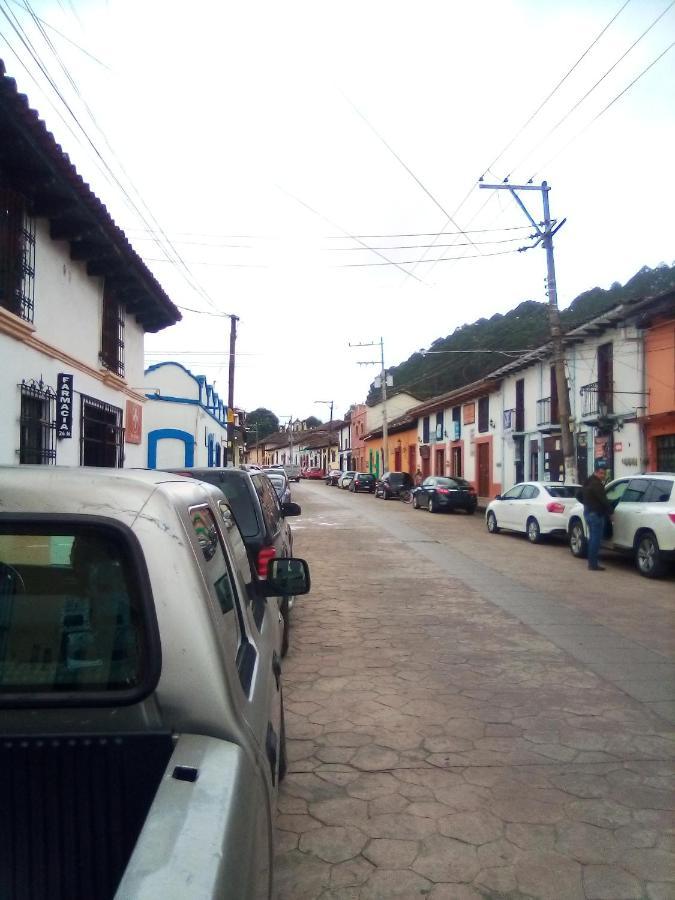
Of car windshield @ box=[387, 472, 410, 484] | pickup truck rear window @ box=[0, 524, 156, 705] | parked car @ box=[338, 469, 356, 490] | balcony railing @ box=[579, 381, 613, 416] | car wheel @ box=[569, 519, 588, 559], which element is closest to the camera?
pickup truck rear window @ box=[0, 524, 156, 705]

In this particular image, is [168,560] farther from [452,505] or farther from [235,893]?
[452,505]

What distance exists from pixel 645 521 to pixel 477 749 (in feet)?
25.1

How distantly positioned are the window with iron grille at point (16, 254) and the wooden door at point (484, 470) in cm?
2516

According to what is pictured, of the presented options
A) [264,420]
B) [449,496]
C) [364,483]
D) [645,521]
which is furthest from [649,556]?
[264,420]

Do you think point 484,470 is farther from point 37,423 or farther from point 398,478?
point 37,423

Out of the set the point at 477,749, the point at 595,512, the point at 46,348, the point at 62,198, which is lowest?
the point at 477,749

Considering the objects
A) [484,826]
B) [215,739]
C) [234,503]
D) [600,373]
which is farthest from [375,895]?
[600,373]

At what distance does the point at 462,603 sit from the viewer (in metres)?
8.42

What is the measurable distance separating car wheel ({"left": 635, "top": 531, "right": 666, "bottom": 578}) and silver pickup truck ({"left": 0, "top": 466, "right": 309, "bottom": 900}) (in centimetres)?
981

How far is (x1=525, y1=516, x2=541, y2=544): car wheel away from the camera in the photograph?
49.1ft

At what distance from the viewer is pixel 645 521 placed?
10656 millimetres

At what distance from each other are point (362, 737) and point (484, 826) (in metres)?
1.16

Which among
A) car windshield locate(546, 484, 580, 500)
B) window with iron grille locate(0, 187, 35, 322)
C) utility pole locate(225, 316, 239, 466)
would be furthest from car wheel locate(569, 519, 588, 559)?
utility pole locate(225, 316, 239, 466)

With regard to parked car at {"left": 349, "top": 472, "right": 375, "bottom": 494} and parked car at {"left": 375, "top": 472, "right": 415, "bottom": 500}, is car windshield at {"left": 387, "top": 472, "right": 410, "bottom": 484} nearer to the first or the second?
parked car at {"left": 375, "top": 472, "right": 415, "bottom": 500}
